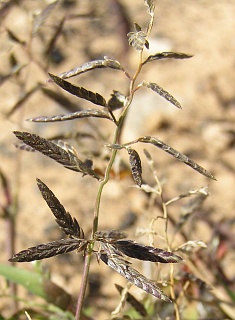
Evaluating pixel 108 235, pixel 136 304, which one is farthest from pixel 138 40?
pixel 136 304

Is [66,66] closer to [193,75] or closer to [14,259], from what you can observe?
[193,75]

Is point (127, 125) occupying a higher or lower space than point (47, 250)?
higher

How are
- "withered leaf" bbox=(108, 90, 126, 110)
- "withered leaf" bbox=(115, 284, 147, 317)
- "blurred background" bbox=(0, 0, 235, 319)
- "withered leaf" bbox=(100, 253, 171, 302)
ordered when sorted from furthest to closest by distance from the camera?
"blurred background" bbox=(0, 0, 235, 319), "withered leaf" bbox=(115, 284, 147, 317), "withered leaf" bbox=(108, 90, 126, 110), "withered leaf" bbox=(100, 253, 171, 302)

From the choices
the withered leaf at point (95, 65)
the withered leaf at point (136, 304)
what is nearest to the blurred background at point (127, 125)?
the withered leaf at point (136, 304)

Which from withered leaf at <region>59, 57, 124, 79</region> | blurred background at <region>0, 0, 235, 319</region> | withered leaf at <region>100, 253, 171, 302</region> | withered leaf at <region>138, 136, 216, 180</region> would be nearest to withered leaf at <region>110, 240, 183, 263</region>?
withered leaf at <region>100, 253, 171, 302</region>

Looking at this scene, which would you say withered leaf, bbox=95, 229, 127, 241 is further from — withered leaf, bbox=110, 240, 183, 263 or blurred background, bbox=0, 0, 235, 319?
blurred background, bbox=0, 0, 235, 319

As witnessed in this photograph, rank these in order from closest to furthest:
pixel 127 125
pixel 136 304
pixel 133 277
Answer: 1. pixel 133 277
2. pixel 136 304
3. pixel 127 125

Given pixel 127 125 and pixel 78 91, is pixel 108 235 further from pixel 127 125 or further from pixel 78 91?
pixel 127 125
